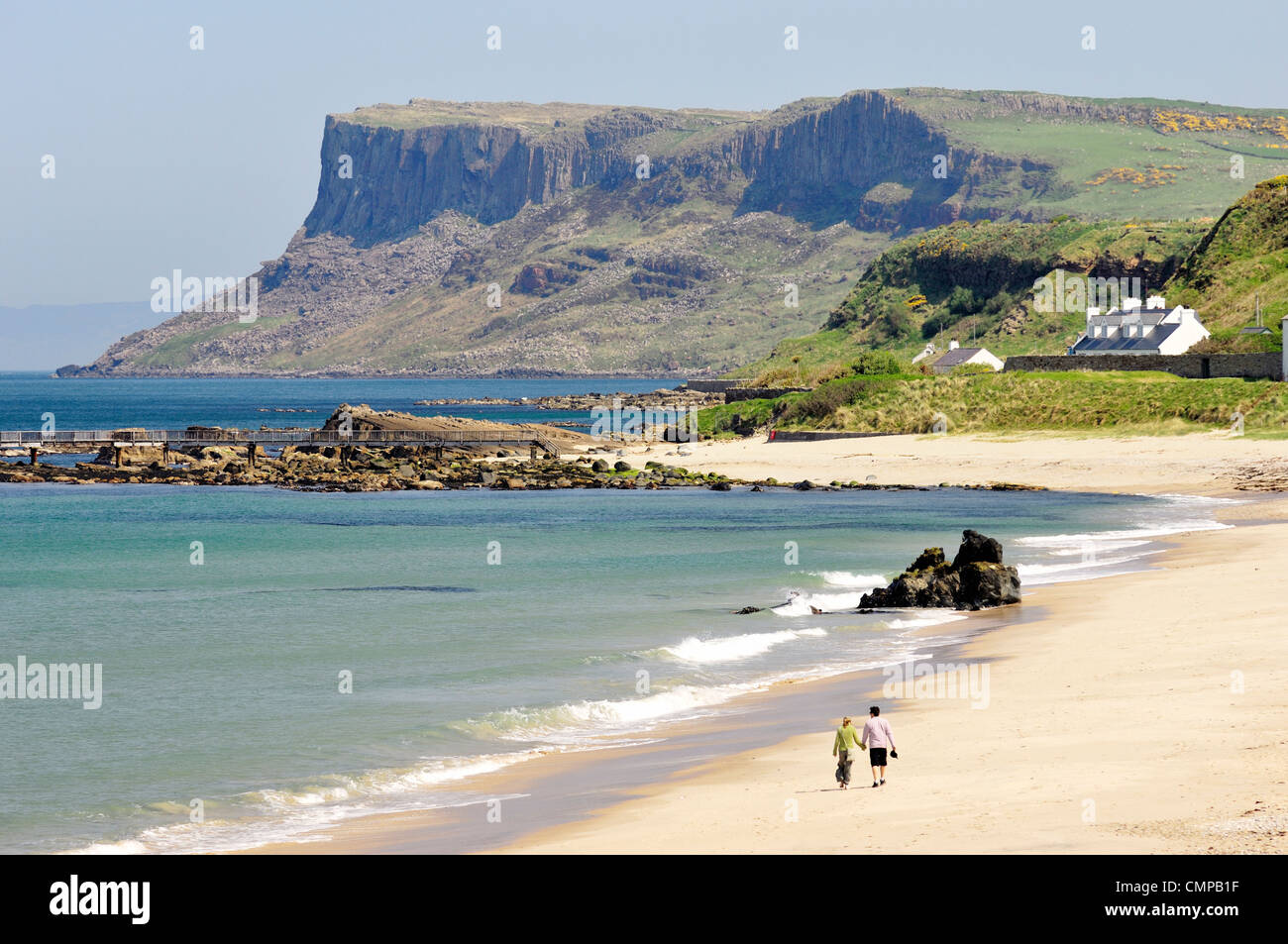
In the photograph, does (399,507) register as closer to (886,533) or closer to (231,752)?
(886,533)

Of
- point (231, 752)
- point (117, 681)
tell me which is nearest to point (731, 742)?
point (231, 752)

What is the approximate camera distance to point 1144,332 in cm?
10031

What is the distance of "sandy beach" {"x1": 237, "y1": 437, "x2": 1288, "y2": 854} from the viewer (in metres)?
13.1

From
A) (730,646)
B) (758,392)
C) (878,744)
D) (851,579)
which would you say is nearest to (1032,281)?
(758,392)

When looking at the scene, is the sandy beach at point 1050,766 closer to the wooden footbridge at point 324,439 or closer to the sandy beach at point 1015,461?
the sandy beach at point 1015,461

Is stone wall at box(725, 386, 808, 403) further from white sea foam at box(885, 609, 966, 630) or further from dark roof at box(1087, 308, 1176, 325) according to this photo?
white sea foam at box(885, 609, 966, 630)

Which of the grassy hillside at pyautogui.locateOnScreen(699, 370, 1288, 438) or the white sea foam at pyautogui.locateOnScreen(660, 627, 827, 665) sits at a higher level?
the grassy hillside at pyautogui.locateOnScreen(699, 370, 1288, 438)

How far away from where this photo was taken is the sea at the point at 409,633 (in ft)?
61.8

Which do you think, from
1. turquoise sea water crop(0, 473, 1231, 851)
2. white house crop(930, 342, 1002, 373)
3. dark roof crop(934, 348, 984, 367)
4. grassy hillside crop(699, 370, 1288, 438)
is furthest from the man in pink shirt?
dark roof crop(934, 348, 984, 367)

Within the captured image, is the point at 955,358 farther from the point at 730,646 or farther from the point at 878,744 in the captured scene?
the point at 878,744

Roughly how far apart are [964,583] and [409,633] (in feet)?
41.9

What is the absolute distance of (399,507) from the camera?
70.6m

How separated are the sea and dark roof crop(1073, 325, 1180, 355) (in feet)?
118
